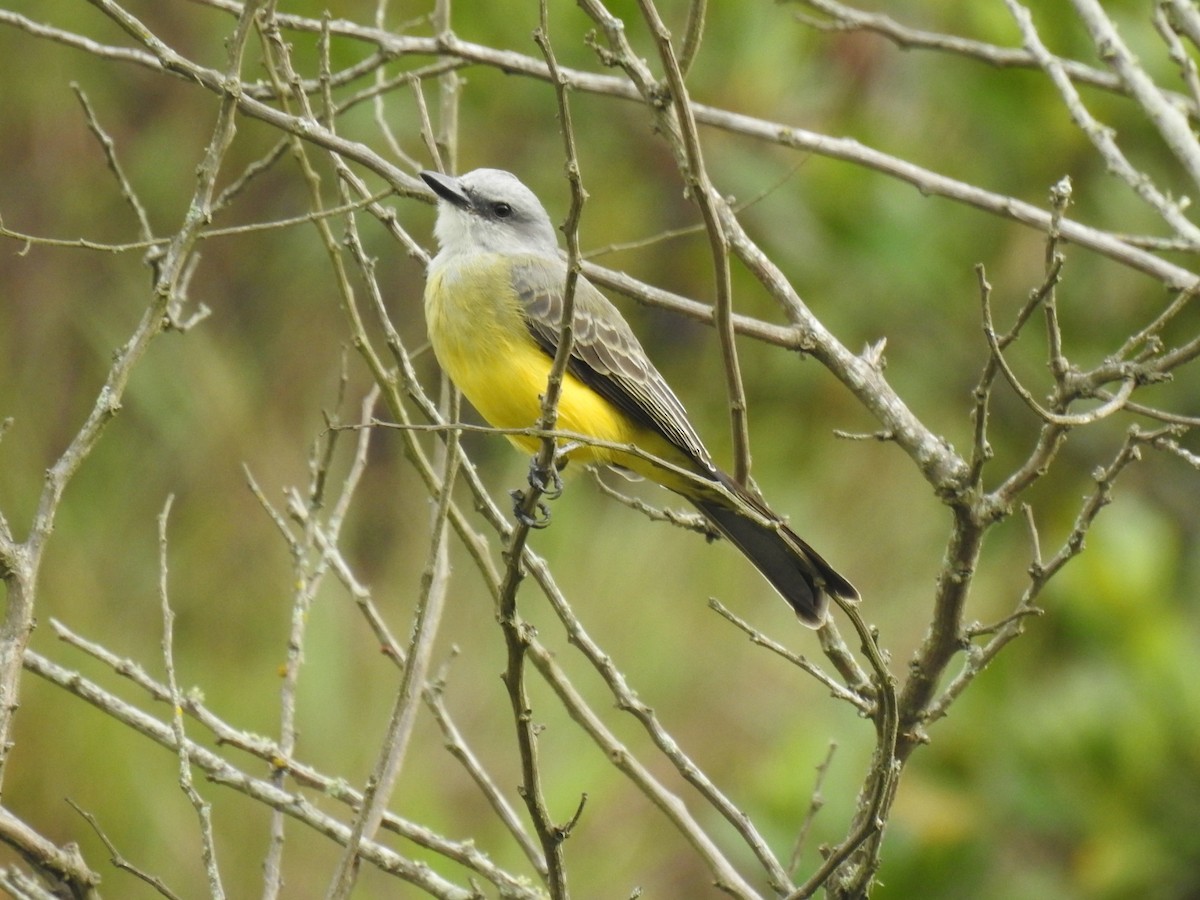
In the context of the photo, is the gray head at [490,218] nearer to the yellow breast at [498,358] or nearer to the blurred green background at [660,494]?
the yellow breast at [498,358]

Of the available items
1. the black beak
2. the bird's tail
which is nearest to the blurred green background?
the black beak

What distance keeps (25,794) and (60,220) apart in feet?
10.7

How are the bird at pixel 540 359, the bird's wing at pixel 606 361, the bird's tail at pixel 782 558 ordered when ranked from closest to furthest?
the bird's tail at pixel 782 558
the bird at pixel 540 359
the bird's wing at pixel 606 361

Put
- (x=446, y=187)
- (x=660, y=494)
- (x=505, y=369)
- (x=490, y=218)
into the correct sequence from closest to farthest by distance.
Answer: (x=446, y=187)
(x=505, y=369)
(x=490, y=218)
(x=660, y=494)

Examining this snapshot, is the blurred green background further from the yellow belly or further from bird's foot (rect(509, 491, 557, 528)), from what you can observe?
bird's foot (rect(509, 491, 557, 528))

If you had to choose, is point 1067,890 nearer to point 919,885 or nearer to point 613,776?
point 919,885

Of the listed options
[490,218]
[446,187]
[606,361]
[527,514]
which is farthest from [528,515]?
[490,218]

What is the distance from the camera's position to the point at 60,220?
7160 millimetres

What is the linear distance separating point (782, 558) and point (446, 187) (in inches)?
43.6

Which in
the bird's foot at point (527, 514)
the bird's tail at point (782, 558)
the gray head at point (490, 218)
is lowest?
the bird's foot at point (527, 514)

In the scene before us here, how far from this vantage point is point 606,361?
3830mm

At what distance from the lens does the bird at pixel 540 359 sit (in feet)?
11.5

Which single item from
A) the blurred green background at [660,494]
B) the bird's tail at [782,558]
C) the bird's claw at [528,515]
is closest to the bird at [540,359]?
the bird's tail at [782,558]

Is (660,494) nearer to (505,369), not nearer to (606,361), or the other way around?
(606,361)
